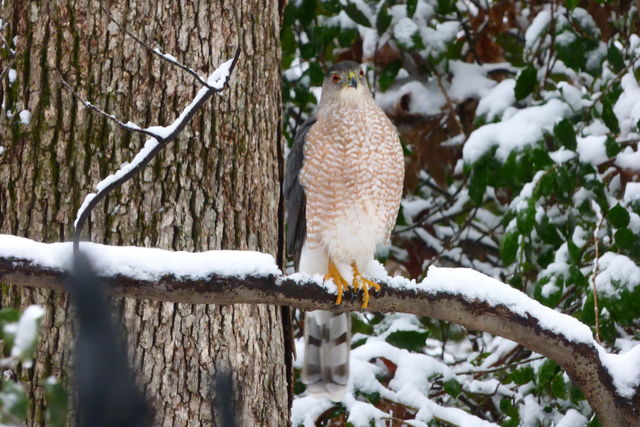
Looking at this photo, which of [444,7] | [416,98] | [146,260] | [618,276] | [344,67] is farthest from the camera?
[416,98]

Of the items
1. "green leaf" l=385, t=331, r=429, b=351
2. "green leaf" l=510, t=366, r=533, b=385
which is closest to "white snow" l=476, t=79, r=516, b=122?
"green leaf" l=385, t=331, r=429, b=351

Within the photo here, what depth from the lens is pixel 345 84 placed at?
408cm

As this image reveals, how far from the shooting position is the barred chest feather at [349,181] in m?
3.79

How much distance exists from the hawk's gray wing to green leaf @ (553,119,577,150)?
3.52ft

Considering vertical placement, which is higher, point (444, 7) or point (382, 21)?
point (444, 7)

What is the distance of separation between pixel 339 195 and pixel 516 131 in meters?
1.00

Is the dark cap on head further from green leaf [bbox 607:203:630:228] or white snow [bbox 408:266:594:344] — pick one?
white snow [bbox 408:266:594:344]

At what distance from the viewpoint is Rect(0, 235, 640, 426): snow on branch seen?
96.7 inches

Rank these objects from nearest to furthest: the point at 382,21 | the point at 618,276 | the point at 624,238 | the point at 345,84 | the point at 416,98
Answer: the point at 624,238
the point at 618,276
the point at 345,84
the point at 382,21
the point at 416,98

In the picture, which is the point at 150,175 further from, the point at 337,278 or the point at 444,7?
the point at 444,7

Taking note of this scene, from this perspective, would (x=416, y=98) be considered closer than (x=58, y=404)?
No

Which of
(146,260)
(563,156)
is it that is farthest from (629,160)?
(146,260)

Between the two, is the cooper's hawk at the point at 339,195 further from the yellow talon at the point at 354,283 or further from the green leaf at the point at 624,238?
the green leaf at the point at 624,238

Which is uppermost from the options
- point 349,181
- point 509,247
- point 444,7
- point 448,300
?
point 444,7
